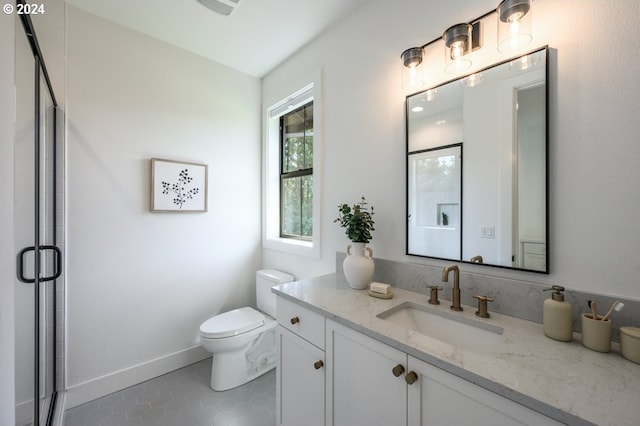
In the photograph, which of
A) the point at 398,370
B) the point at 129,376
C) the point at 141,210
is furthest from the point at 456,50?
the point at 129,376

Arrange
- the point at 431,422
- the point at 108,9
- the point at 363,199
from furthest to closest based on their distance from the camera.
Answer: the point at 108,9 < the point at 363,199 < the point at 431,422

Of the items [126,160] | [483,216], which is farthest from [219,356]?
[483,216]

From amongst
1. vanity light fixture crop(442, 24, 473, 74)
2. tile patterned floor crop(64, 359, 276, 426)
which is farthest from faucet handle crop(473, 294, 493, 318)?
tile patterned floor crop(64, 359, 276, 426)

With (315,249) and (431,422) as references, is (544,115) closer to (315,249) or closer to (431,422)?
(431,422)

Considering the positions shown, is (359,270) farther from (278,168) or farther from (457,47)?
(278,168)

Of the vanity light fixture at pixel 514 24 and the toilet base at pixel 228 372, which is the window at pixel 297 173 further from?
the vanity light fixture at pixel 514 24

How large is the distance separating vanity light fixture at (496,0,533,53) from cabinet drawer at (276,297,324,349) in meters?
1.43

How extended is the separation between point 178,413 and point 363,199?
71.7 inches

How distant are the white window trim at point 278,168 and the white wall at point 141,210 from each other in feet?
0.69

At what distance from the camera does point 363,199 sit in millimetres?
1659

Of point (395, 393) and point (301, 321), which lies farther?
point (301, 321)

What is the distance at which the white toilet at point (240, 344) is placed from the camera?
6.00ft

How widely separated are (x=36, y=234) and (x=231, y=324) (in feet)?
4.03

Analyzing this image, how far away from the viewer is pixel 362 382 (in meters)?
0.99
